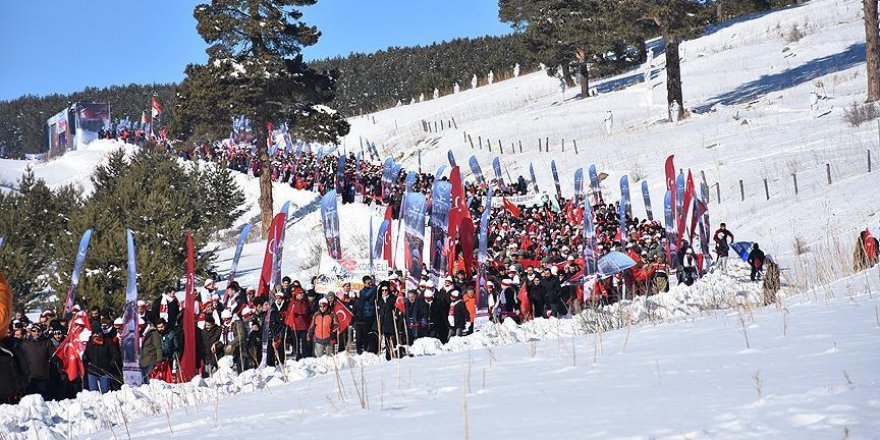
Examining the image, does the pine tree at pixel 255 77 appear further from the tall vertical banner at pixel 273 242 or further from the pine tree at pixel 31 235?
the tall vertical banner at pixel 273 242

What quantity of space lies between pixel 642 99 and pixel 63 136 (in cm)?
5466

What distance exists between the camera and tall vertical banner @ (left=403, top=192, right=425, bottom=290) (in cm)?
1783

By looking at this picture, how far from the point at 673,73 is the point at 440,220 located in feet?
78.2

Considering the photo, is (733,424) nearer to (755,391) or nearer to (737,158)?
(755,391)

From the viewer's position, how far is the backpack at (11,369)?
639 cm

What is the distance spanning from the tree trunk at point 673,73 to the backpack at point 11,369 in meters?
35.9

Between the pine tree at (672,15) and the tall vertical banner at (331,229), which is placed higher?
the pine tree at (672,15)

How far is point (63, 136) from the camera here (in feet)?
274

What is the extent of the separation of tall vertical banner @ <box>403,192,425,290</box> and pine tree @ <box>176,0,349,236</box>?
721 inches

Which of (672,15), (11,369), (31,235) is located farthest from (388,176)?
(11,369)

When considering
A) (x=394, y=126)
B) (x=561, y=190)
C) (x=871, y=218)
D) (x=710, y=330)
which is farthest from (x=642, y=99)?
(x=710, y=330)

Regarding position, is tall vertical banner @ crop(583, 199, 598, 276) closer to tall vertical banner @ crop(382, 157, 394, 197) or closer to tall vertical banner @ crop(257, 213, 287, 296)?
tall vertical banner @ crop(257, 213, 287, 296)

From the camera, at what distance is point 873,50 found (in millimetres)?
34906

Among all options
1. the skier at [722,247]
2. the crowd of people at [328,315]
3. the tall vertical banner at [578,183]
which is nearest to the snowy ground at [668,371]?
the crowd of people at [328,315]
